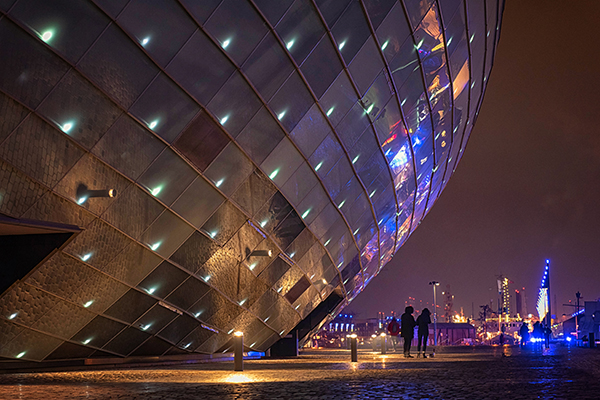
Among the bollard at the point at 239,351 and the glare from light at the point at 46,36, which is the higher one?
the glare from light at the point at 46,36

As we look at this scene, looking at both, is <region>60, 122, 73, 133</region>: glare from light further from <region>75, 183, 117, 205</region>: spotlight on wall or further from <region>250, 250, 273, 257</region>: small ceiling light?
<region>250, 250, 273, 257</region>: small ceiling light

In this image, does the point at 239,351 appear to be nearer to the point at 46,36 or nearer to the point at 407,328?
the point at 46,36

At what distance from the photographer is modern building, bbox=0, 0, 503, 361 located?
1205cm

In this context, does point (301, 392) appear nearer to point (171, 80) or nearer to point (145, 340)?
point (171, 80)

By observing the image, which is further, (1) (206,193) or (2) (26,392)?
(1) (206,193)

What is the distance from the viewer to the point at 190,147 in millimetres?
14680

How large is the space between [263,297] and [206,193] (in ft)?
22.7

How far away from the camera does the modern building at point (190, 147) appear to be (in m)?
12.1

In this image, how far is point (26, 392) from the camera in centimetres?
872

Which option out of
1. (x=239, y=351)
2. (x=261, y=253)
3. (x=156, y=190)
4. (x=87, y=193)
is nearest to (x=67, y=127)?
(x=87, y=193)

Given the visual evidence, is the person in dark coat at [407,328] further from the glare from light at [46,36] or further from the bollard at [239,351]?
the glare from light at [46,36]

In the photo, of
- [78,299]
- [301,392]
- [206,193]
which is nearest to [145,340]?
[78,299]

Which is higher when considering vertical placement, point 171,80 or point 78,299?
point 171,80

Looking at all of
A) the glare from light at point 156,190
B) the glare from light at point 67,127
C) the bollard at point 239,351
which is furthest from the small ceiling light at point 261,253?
the glare from light at point 67,127
